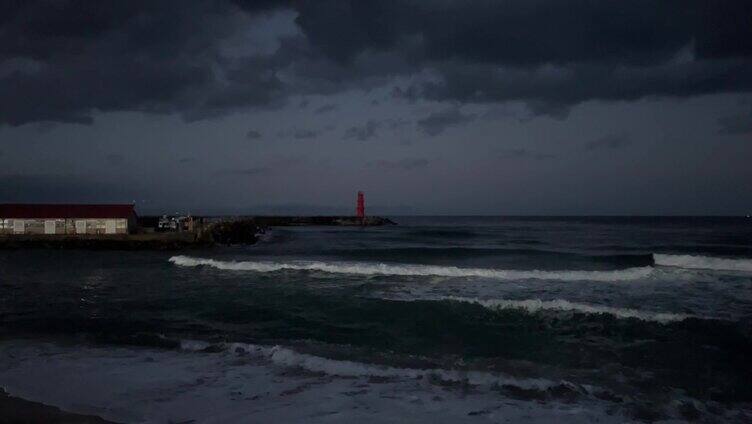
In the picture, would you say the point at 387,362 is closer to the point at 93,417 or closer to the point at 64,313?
the point at 93,417

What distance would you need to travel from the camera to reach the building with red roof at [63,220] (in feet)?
123

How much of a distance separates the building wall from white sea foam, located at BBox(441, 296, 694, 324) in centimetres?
3154

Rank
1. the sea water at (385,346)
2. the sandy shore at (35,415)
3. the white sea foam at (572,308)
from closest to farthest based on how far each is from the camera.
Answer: the sandy shore at (35,415), the sea water at (385,346), the white sea foam at (572,308)

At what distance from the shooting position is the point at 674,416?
21.5ft

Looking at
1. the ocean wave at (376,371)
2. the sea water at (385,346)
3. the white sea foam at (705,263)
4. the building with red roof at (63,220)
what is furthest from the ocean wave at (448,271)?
the building with red roof at (63,220)

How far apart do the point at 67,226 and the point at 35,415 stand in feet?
121

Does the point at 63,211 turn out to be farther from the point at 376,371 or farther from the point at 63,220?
the point at 376,371

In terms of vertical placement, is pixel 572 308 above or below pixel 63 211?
below

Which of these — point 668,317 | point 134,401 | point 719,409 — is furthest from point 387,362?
point 668,317

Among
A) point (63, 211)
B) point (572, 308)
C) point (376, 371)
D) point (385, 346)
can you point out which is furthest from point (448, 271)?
point (63, 211)

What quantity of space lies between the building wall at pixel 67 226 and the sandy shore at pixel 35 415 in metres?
34.7

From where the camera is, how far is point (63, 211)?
126 feet

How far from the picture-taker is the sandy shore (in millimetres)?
5855

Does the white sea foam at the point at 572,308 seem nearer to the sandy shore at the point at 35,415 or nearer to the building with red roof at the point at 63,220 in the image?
the sandy shore at the point at 35,415
